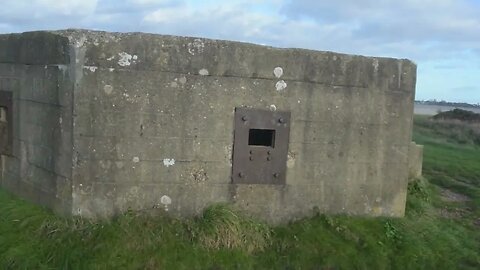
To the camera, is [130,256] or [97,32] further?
[97,32]

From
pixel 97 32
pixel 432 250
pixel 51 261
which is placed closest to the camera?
pixel 51 261

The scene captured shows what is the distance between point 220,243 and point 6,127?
3.01 m

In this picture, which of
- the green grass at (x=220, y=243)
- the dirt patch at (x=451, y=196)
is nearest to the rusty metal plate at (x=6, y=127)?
the green grass at (x=220, y=243)

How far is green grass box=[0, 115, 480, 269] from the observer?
194 inches

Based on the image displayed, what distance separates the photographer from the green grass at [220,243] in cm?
493

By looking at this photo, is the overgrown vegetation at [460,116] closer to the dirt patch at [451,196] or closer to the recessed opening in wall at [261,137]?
the dirt patch at [451,196]

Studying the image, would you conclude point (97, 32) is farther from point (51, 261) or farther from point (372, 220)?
point (372, 220)

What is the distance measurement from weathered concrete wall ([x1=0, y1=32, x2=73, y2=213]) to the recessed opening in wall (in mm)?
1977

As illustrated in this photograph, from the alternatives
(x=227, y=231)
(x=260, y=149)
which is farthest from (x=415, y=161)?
(x=227, y=231)

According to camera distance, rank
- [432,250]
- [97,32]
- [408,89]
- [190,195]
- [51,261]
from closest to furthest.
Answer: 1. [51,261]
2. [97,32]
3. [190,195]
4. [432,250]
5. [408,89]

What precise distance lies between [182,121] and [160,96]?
1.11ft

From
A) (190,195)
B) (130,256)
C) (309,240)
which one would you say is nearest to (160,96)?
(190,195)

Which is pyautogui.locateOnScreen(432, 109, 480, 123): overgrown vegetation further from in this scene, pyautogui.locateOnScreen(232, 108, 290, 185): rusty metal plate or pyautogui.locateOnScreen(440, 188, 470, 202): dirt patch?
pyautogui.locateOnScreen(232, 108, 290, 185): rusty metal plate

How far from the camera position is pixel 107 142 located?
5.38m
